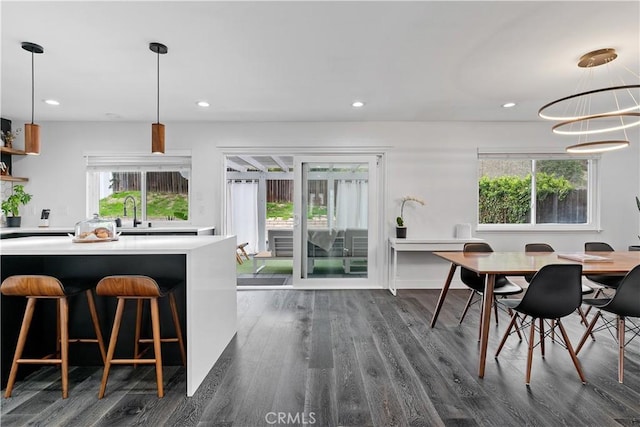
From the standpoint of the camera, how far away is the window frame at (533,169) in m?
4.57

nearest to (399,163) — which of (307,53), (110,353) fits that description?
(307,53)

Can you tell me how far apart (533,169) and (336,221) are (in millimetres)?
2990

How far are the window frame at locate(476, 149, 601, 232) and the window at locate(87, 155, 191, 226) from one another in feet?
14.3

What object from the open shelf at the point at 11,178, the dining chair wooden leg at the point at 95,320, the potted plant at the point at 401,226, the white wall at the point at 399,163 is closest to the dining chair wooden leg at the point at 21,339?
the dining chair wooden leg at the point at 95,320

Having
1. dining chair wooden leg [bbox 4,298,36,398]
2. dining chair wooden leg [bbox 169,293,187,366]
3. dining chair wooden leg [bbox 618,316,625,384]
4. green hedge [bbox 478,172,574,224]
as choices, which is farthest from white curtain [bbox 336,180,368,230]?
dining chair wooden leg [bbox 4,298,36,398]

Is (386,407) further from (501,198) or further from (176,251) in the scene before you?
(501,198)

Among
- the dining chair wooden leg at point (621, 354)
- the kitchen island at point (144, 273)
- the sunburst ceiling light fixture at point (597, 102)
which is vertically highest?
the sunburst ceiling light fixture at point (597, 102)

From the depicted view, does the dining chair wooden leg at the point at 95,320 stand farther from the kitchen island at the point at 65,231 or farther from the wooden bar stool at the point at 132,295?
the kitchen island at the point at 65,231

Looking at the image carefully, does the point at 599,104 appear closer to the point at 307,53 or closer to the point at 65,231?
the point at 307,53

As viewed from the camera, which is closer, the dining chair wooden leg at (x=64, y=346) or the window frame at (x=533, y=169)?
the dining chair wooden leg at (x=64, y=346)

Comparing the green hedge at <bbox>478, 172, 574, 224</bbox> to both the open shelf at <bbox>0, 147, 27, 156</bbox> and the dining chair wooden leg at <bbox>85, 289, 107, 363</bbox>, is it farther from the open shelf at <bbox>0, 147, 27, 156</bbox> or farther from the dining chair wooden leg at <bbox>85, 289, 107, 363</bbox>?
the open shelf at <bbox>0, 147, 27, 156</bbox>

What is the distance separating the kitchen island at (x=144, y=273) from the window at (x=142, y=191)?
2389mm

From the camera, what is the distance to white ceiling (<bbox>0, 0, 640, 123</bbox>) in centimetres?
202

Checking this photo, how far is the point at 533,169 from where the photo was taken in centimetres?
468
